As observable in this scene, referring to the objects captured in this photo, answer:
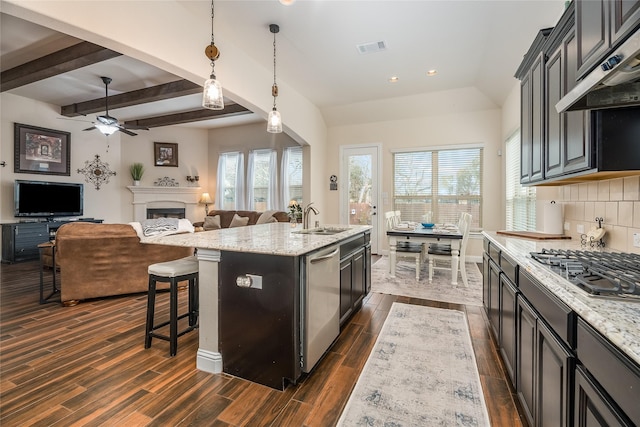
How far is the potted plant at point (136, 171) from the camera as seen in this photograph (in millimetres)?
7336

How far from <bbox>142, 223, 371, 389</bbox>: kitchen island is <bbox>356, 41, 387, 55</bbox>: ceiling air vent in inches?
112

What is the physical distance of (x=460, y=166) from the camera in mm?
5656

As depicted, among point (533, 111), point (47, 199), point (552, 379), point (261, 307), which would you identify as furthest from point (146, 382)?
point (47, 199)

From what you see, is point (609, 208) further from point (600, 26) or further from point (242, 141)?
point (242, 141)

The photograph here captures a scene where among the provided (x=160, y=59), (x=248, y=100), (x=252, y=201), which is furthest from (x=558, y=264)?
(x=252, y=201)

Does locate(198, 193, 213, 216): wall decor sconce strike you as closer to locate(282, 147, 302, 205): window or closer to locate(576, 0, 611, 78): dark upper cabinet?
locate(282, 147, 302, 205): window

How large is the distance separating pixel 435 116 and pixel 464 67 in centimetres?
148

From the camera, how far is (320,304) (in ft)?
6.86

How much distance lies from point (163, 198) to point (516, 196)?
8.01 m

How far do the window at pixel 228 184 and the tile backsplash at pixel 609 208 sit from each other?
7.12m

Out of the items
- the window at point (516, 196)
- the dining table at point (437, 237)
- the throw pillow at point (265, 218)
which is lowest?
the dining table at point (437, 237)

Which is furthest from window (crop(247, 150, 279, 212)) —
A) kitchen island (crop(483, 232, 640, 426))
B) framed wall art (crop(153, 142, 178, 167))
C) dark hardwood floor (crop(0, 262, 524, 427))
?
kitchen island (crop(483, 232, 640, 426))

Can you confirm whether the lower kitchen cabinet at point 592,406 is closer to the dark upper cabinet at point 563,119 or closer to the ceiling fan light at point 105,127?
the dark upper cabinet at point 563,119

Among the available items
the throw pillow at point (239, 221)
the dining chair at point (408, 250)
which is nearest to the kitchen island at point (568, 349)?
the dining chair at point (408, 250)
